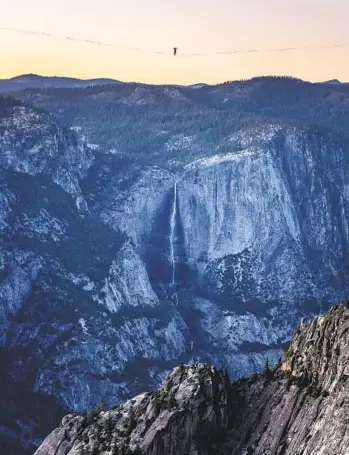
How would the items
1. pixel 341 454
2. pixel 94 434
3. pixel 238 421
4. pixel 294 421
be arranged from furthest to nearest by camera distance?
pixel 94 434
pixel 238 421
pixel 294 421
pixel 341 454

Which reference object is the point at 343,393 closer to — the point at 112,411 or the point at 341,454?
the point at 341,454

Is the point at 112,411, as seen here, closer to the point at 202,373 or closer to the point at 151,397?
the point at 151,397

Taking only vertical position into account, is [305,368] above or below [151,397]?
above

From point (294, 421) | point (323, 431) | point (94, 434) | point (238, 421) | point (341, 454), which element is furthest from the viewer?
point (94, 434)

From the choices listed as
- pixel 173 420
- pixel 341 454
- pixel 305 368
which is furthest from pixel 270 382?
pixel 341 454

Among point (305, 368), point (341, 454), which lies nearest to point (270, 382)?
point (305, 368)

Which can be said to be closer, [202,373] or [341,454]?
[341,454]
